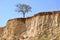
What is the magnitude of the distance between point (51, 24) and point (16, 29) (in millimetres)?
6238

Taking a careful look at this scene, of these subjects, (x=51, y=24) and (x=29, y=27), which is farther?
(x=29, y=27)

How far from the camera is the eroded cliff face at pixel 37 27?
2159cm

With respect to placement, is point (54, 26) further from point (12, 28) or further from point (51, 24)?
point (12, 28)

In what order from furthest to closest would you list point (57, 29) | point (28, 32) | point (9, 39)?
point (9, 39)
point (28, 32)
point (57, 29)

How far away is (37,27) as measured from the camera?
23172 millimetres

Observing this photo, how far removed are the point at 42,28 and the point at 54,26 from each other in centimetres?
131

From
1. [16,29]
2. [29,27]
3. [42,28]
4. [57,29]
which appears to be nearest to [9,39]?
[16,29]

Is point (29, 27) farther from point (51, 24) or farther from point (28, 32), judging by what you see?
point (51, 24)

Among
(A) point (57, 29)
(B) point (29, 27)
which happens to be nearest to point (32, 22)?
(B) point (29, 27)

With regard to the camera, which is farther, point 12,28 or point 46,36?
point 12,28

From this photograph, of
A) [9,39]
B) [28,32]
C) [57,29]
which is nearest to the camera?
[57,29]

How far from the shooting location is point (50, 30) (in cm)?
2173

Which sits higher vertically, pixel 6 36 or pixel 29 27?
pixel 29 27

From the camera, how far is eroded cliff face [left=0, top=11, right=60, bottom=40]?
21.6 m
